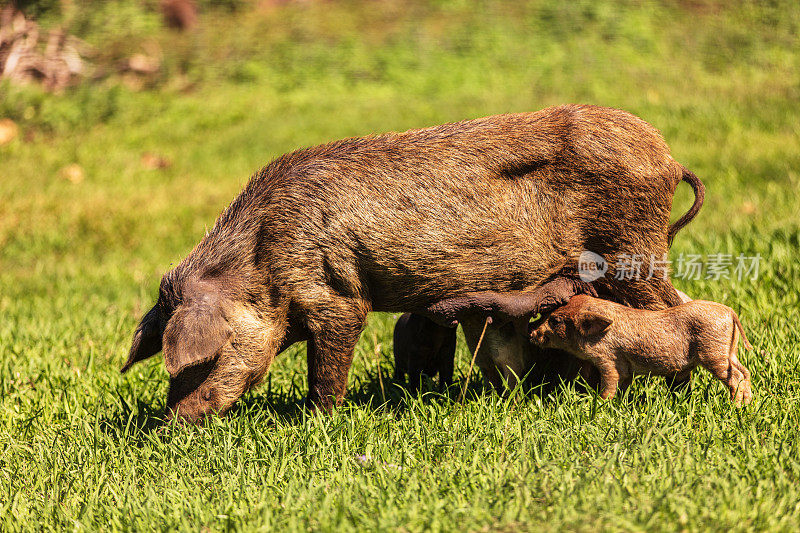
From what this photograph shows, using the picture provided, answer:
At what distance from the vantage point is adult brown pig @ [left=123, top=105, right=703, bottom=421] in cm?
387

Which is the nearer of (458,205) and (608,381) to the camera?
(458,205)

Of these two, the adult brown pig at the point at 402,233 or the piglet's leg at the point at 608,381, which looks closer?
the adult brown pig at the point at 402,233

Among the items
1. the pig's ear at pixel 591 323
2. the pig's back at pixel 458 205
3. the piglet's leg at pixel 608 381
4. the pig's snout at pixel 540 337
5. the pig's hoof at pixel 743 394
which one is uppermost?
the pig's back at pixel 458 205

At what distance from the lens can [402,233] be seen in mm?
3857

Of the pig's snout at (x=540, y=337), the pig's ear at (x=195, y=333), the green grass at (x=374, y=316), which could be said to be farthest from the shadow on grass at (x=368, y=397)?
the pig's ear at (x=195, y=333)

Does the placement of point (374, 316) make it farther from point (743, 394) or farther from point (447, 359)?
point (743, 394)

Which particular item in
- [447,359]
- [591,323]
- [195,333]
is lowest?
[447,359]

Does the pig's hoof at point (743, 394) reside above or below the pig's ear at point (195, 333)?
below

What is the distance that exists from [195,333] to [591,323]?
1776 mm

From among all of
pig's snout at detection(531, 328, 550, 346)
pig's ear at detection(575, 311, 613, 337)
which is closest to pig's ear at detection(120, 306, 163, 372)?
pig's snout at detection(531, 328, 550, 346)

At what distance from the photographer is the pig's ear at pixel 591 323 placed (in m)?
3.82

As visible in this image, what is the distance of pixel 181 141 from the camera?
1238 cm

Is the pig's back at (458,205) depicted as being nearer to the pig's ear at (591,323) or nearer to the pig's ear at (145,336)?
the pig's ear at (591,323)

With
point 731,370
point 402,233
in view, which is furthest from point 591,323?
point 402,233
